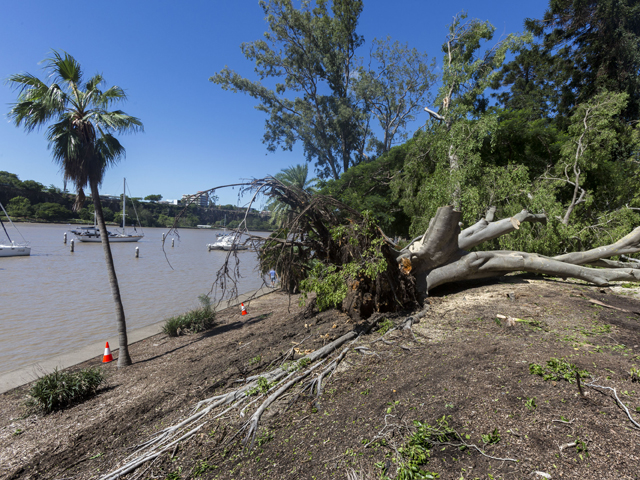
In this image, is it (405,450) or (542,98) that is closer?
(405,450)

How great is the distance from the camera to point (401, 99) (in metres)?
30.1

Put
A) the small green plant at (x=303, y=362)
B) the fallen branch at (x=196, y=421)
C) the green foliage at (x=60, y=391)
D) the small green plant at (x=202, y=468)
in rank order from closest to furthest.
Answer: the small green plant at (x=202, y=468) → the fallen branch at (x=196, y=421) → the small green plant at (x=303, y=362) → the green foliage at (x=60, y=391)

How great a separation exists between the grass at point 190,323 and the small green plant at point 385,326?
662 cm

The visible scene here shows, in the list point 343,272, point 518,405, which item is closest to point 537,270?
point 343,272

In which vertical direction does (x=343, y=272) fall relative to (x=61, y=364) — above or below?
above

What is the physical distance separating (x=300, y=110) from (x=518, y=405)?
29008 mm

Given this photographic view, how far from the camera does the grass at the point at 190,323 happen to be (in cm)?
1038

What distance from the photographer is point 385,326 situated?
6.21m

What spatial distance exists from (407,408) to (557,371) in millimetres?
1754

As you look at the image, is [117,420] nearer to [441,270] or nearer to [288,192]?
[288,192]

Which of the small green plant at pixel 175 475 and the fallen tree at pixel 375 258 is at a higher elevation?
the fallen tree at pixel 375 258

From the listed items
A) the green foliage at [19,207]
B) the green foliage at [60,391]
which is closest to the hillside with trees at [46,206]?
the green foliage at [19,207]

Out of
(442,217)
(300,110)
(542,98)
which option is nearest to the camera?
(442,217)

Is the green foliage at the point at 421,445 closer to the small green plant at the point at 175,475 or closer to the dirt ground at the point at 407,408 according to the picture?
the dirt ground at the point at 407,408
